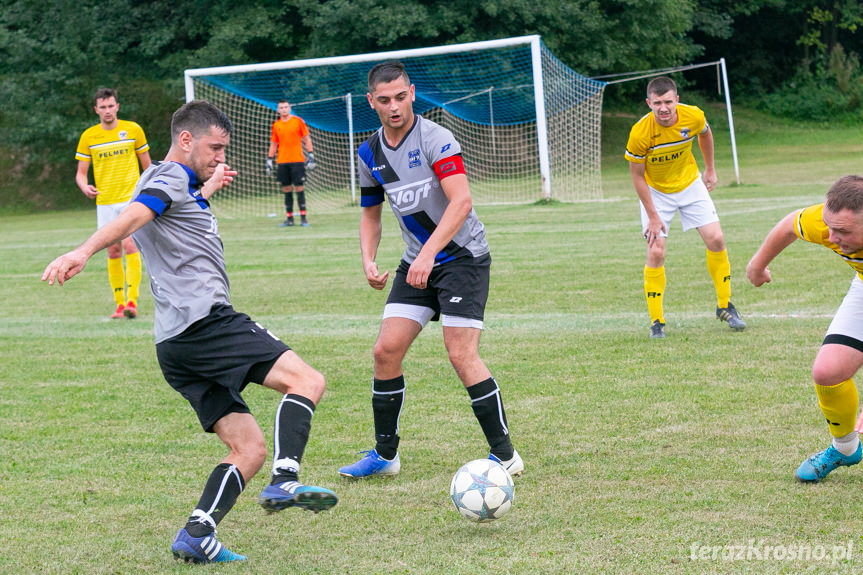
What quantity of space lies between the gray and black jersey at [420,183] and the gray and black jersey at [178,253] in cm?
110

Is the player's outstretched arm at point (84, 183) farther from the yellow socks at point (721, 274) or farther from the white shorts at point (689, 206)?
the yellow socks at point (721, 274)

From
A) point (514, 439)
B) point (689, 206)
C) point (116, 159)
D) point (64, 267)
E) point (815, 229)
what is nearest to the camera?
point (64, 267)

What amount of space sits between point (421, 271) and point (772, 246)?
158cm

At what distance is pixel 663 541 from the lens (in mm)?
3662

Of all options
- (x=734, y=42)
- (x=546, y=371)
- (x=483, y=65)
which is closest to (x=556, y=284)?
(x=546, y=371)

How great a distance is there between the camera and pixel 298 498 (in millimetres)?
3398

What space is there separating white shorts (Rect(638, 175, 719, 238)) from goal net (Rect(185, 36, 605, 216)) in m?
12.2

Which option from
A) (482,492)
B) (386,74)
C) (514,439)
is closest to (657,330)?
(514,439)

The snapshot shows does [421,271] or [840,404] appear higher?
[421,271]

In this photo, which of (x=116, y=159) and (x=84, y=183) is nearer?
(x=116, y=159)

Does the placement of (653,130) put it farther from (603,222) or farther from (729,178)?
(729,178)

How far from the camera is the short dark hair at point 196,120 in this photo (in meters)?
3.93

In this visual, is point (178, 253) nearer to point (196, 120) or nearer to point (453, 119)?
point (196, 120)

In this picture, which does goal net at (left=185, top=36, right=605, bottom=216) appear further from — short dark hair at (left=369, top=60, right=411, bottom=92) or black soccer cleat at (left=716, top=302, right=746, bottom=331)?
short dark hair at (left=369, top=60, right=411, bottom=92)
